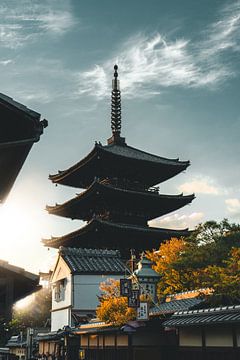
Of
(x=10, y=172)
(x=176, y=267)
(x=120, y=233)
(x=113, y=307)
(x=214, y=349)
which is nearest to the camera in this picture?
(x=10, y=172)

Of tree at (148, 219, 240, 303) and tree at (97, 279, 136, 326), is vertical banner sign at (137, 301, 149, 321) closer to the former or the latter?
→ tree at (97, 279, 136, 326)

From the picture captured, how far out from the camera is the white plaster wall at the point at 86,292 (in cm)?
3309

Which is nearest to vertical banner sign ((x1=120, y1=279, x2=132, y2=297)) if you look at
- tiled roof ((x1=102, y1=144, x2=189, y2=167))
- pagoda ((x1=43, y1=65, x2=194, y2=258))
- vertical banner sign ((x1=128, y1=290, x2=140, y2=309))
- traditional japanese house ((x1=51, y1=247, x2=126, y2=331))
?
vertical banner sign ((x1=128, y1=290, x2=140, y2=309))

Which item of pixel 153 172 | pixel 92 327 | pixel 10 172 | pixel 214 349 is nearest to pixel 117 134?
pixel 153 172

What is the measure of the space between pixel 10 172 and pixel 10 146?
1594 mm

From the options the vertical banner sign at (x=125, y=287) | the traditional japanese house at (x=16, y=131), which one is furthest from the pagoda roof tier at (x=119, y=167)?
the traditional japanese house at (x=16, y=131)

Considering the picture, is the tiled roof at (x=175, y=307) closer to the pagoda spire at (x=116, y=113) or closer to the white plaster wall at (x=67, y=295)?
the white plaster wall at (x=67, y=295)

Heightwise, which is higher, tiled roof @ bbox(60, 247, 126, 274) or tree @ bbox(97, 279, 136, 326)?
tiled roof @ bbox(60, 247, 126, 274)

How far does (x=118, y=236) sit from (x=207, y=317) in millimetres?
27715

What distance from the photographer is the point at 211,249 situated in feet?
94.1

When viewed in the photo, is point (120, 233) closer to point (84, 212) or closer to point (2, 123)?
point (84, 212)

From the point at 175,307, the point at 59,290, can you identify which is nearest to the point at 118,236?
the point at 59,290

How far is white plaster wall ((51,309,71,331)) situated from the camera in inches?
1323

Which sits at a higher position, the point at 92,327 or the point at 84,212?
the point at 84,212
